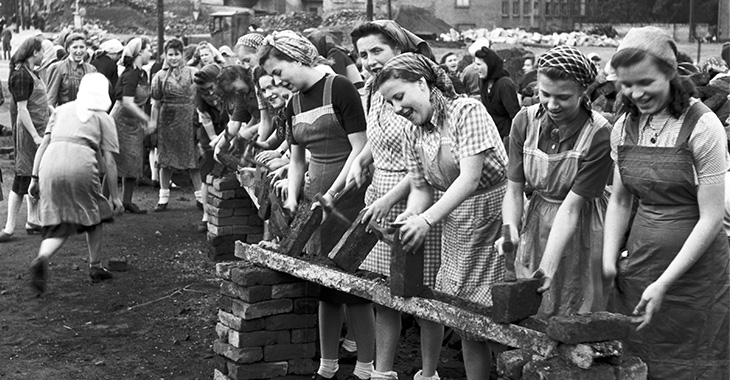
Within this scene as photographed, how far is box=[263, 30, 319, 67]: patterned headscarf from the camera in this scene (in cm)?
567

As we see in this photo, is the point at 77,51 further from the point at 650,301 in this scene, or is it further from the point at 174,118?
the point at 650,301

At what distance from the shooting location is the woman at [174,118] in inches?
476

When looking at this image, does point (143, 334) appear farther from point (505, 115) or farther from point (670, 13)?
point (670, 13)

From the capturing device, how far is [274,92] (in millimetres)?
6379

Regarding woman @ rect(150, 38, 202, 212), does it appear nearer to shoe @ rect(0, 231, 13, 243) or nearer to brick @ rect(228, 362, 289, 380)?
shoe @ rect(0, 231, 13, 243)

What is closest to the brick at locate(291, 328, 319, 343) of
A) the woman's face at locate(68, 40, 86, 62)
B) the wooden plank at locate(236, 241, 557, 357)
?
the wooden plank at locate(236, 241, 557, 357)

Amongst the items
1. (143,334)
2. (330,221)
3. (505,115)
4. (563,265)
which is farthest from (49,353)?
(505,115)

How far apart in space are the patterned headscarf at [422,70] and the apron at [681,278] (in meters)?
0.89

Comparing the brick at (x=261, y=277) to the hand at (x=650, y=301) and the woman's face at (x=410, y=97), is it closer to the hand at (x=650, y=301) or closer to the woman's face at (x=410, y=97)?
the woman's face at (x=410, y=97)

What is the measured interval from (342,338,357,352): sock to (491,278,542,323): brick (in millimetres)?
2742

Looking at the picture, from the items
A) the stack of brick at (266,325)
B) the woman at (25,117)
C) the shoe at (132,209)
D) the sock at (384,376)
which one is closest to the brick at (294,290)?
the stack of brick at (266,325)

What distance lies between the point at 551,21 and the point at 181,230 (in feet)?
112

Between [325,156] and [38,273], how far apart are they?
315 centimetres

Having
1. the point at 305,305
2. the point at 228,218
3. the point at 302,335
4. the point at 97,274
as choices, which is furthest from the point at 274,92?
the point at 228,218
